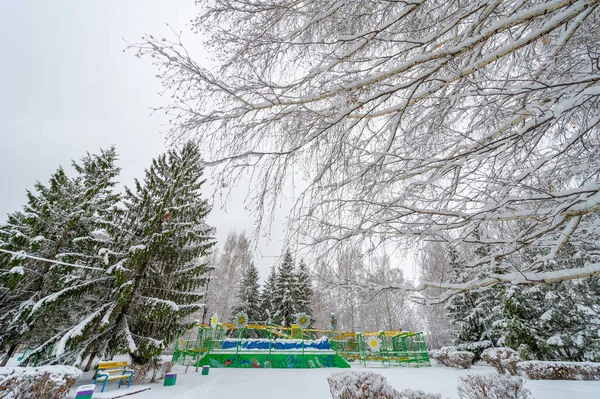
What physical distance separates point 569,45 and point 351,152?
229cm

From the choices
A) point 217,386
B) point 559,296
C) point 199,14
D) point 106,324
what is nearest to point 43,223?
point 106,324

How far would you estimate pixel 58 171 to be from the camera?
1206 cm

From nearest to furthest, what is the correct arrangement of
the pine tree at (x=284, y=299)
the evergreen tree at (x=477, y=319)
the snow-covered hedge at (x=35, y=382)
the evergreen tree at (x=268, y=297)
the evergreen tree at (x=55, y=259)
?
1. the snow-covered hedge at (x=35, y=382)
2. the evergreen tree at (x=55, y=259)
3. the evergreen tree at (x=477, y=319)
4. the pine tree at (x=284, y=299)
5. the evergreen tree at (x=268, y=297)

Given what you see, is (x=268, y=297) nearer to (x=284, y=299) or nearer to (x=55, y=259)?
(x=284, y=299)

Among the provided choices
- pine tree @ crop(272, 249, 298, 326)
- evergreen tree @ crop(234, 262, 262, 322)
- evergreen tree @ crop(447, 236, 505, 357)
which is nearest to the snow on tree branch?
evergreen tree @ crop(447, 236, 505, 357)

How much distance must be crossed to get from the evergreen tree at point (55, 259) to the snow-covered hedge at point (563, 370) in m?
13.1

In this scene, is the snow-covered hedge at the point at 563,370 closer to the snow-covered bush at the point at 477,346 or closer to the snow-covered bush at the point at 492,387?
the snow-covered bush at the point at 492,387

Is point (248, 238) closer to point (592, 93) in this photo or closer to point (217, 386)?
point (592, 93)

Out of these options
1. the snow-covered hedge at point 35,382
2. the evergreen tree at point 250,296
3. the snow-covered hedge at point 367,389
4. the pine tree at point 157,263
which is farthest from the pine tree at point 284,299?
the snow-covered hedge at point 367,389

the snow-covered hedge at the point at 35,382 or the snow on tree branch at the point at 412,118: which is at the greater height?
the snow on tree branch at the point at 412,118

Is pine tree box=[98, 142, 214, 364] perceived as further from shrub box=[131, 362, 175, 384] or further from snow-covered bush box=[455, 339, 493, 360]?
snow-covered bush box=[455, 339, 493, 360]

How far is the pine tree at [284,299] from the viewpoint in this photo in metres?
21.4

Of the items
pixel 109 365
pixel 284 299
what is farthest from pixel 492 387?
pixel 284 299

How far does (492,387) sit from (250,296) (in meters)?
22.6
